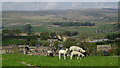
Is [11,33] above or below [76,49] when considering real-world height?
below

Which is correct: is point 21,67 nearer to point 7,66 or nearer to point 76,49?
point 7,66

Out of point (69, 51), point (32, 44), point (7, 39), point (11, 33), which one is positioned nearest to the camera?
point (69, 51)

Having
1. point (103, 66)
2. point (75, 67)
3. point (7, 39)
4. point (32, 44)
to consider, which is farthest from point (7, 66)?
point (7, 39)

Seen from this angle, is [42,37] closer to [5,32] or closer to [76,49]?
[5,32]

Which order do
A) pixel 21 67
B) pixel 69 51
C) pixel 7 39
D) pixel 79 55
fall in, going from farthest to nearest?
pixel 7 39, pixel 69 51, pixel 79 55, pixel 21 67

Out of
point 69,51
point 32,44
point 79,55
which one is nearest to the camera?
point 79,55

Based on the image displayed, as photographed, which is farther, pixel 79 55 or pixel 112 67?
pixel 79 55

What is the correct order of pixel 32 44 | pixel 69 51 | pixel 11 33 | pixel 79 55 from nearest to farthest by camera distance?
pixel 79 55 → pixel 69 51 → pixel 32 44 → pixel 11 33

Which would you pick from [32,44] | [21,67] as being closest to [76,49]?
[21,67]

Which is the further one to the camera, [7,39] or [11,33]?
[11,33]
